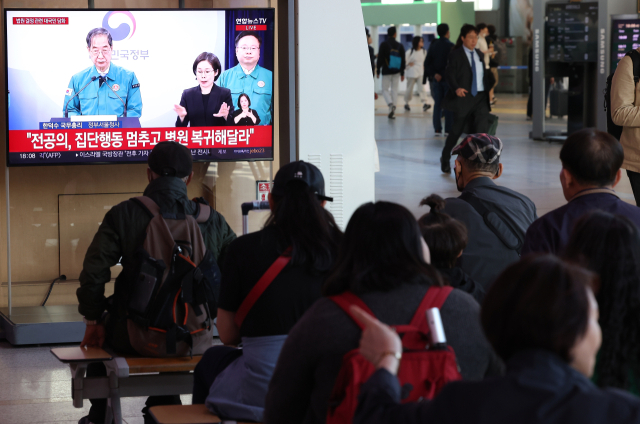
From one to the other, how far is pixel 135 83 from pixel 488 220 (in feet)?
8.96

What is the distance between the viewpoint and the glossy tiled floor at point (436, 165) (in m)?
9.09

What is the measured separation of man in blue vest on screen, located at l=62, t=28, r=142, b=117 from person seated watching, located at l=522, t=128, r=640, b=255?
314 centimetres

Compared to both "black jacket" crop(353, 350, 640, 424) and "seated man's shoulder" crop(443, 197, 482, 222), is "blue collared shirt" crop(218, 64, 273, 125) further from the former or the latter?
"black jacket" crop(353, 350, 640, 424)

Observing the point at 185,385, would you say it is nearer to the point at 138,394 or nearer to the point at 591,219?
the point at 138,394

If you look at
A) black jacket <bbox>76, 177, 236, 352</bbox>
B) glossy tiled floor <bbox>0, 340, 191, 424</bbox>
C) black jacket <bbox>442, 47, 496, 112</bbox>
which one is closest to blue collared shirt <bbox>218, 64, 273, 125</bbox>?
black jacket <bbox>76, 177, 236, 352</bbox>

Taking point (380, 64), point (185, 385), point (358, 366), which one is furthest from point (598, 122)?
point (358, 366)

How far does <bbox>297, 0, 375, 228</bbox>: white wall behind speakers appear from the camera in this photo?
16.7ft

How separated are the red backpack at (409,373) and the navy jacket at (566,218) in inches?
40.9

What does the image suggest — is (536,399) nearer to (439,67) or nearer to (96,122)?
(96,122)

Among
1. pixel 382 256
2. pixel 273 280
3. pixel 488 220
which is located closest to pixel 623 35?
pixel 488 220

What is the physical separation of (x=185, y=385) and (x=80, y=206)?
2373 mm

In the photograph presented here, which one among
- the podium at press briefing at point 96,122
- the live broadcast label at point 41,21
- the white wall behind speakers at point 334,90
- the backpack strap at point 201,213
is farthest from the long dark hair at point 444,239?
the live broadcast label at point 41,21

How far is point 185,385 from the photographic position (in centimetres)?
336

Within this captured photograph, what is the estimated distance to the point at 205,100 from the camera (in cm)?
512
